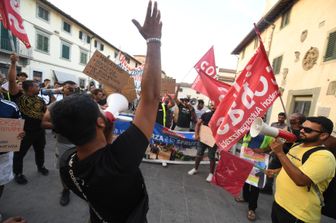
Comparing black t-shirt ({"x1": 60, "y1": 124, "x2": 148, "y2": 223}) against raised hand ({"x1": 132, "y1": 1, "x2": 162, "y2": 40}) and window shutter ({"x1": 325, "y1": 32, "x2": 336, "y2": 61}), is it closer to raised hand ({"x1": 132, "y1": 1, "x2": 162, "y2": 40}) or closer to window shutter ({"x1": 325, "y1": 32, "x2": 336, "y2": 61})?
raised hand ({"x1": 132, "y1": 1, "x2": 162, "y2": 40})

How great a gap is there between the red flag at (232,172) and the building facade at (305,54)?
6109 mm

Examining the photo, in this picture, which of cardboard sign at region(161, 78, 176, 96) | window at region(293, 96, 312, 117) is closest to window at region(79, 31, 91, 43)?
cardboard sign at region(161, 78, 176, 96)

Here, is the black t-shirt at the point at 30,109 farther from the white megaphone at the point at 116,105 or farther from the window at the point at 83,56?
the window at the point at 83,56

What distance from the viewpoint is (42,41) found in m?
21.9

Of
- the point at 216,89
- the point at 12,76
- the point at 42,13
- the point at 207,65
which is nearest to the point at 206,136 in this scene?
the point at 216,89

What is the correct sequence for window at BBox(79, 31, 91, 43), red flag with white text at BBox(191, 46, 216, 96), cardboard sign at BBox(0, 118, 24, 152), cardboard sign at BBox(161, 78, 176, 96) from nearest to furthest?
cardboard sign at BBox(0, 118, 24, 152) → red flag with white text at BBox(191, 46, 216, 96) → cardboard sign at BBox(161, 78, 176, 96) → window at BBox(79, 31, 91, 43)

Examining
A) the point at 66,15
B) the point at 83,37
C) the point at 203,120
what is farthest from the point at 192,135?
the point at 83,37

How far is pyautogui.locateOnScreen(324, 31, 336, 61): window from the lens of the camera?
25.8ft

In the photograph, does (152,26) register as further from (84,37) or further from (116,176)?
(84,37)

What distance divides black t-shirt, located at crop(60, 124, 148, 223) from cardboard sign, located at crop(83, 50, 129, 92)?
2.51m

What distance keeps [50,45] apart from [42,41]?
107 cm

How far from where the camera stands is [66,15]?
78.8 ft

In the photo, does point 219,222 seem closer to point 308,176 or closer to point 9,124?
point 308,176

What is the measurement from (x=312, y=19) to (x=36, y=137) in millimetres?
10803
